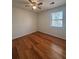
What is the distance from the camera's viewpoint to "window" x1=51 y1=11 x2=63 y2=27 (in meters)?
6.47

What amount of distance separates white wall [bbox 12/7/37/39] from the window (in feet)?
8.38

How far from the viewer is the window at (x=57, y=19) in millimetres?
6469

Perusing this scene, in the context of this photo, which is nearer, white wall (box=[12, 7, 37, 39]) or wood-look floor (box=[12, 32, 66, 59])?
wood-look floor (box=[12, 32, 66, 59])

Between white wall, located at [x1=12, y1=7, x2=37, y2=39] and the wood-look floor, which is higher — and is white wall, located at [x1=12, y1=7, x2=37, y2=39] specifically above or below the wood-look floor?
above

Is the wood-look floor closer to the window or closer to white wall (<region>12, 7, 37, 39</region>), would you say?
white wall (<region>12, 7, 37, 39</region>)

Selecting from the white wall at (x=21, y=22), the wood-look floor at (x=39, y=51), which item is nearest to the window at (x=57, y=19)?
the wood-look floor at (x=39, y=51)

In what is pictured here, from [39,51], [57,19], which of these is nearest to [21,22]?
[57,19]

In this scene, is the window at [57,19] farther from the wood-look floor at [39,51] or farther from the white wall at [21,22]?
the white wall at [21,22]

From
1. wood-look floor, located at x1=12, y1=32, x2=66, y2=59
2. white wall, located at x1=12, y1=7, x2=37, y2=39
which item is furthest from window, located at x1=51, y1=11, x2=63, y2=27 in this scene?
white wall, located at x1=12, y1=7, x2=37, y2=39

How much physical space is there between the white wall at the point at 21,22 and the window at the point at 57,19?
2553 millimetres
